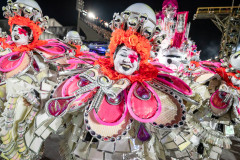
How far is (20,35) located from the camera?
82.0 inches

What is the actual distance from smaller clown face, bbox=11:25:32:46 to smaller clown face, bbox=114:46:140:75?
138cm

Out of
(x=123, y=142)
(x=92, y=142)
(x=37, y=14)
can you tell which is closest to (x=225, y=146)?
(x=123, y=142)

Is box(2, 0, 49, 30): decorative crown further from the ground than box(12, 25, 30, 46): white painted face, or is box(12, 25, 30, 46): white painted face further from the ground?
box(2, 0, 49, 30): decorative crown

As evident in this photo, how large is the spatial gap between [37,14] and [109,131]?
1829mm

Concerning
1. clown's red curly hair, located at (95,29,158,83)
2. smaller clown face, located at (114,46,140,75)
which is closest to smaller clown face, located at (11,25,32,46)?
clown's red curly hair, located at (95,29,158,83)

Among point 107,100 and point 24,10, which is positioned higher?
point 24,10

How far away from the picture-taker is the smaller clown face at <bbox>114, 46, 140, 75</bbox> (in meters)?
1.41

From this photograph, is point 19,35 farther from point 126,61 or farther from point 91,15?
point 91,15

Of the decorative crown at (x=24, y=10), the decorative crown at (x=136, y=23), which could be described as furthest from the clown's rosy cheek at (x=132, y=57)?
the decorative crown at (x=24, y=10)

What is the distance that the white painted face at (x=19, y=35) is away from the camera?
208 centimetres

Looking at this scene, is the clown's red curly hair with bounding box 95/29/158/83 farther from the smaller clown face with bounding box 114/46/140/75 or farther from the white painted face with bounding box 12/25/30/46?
the white painted face with bounding box 12/25/30/46

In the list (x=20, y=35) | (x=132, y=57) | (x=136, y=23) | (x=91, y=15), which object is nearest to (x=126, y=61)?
(x=132, y=57)

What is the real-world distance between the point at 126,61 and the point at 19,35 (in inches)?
59.6

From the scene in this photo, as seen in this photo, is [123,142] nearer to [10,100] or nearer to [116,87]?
[116,87]
